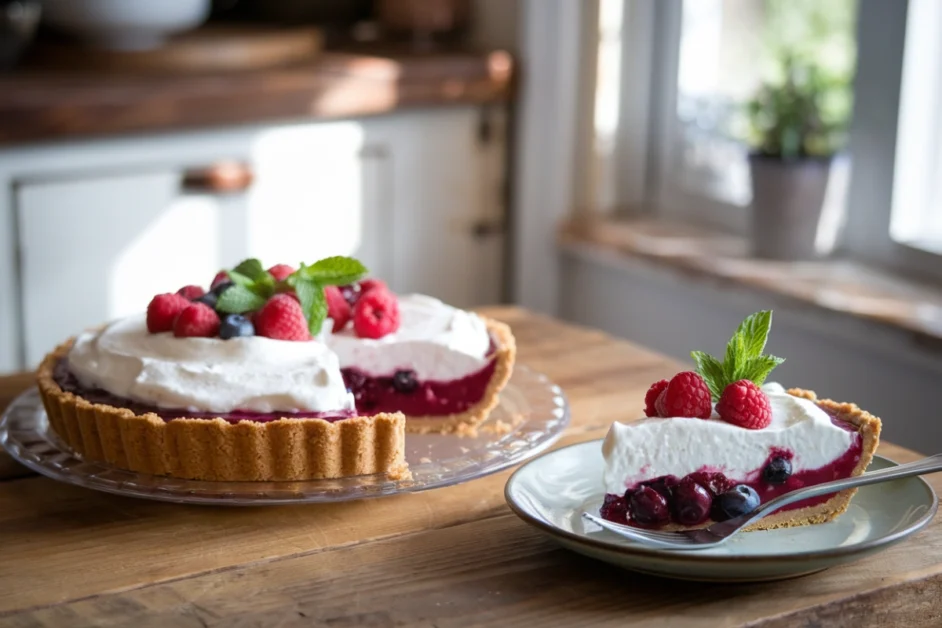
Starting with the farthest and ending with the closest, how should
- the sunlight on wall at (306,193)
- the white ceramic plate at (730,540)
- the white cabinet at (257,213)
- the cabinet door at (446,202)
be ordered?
the cabinet door at (446,202) → the sunlight on wall at (306,193) → the white cabinet at (257,213) → the white ceramic plate at (730,540)

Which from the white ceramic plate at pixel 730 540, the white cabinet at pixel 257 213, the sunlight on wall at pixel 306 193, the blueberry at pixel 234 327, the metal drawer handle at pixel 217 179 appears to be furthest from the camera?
the sunlight on wall at pixel 306 193

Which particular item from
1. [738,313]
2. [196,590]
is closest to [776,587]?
[196,590]

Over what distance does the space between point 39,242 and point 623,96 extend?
1.46 meters

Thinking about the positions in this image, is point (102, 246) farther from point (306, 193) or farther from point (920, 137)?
point (920, 137)

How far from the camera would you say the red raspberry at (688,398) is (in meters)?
1.23

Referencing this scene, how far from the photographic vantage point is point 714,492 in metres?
1.23

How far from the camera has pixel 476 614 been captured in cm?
110

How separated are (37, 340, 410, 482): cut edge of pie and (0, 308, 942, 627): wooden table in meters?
0.05

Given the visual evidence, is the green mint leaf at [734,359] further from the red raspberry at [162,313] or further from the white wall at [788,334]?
the white wall at [788,334]

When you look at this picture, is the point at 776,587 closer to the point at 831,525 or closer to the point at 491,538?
the point at 831,525

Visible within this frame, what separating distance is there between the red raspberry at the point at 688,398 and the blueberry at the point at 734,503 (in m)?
0.08

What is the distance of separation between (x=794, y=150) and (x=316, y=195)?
1091mm

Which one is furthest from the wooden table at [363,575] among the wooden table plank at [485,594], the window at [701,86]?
the window at [701,86]

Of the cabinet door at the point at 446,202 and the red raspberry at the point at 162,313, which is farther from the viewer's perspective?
the cabinet door at the point at 446,202
